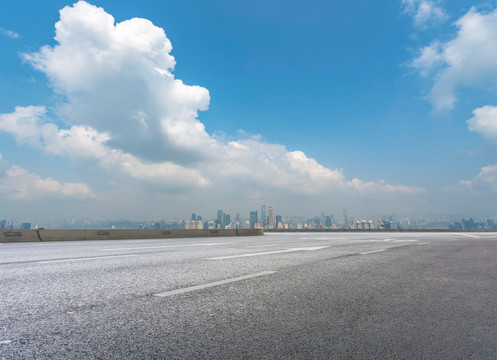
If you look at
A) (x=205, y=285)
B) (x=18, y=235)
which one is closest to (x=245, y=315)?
(x=205, y=285)

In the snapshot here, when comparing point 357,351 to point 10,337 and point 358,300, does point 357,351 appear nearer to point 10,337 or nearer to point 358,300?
point 358,300

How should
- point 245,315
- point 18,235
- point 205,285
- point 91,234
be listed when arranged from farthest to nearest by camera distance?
point 91,234
point 18,235
point 205,285
point 245,315

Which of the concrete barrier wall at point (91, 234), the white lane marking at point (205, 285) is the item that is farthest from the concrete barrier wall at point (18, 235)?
the white lane marking at point (205, 285)

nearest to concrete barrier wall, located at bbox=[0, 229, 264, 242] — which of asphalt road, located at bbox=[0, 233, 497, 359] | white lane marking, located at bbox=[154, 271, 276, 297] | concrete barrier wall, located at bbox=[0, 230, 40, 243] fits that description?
concrete barrier wall, located at bbox=[0, 230, 40, 243]

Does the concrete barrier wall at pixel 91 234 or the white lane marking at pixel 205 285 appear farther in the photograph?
the concrete barrier wall at pixel 91 234

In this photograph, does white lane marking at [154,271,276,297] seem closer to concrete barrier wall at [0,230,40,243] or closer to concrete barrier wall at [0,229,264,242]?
concrete barrier wall at [0,229,264,242]

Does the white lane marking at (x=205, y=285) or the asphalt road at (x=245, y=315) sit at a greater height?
the white lane marking at (x=205, y=285)

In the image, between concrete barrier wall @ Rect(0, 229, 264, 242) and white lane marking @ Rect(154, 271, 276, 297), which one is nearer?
white lane marking @ Rect(154, 271, 276, 297)

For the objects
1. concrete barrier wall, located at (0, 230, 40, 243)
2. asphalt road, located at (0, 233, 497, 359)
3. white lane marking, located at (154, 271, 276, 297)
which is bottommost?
asphalt road, located at (0, 233, 497, 359)

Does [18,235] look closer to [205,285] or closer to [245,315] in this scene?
[205,285]

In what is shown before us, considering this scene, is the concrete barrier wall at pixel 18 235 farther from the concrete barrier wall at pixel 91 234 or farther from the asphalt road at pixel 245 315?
the asphalt road at pixel 245 315

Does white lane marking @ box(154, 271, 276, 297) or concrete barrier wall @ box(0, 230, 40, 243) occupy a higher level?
concrete barrier wall @ box(0, 230, 40, 243)

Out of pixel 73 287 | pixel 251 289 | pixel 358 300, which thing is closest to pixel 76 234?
pixel 73 287

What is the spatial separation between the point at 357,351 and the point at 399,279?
3000 mm
